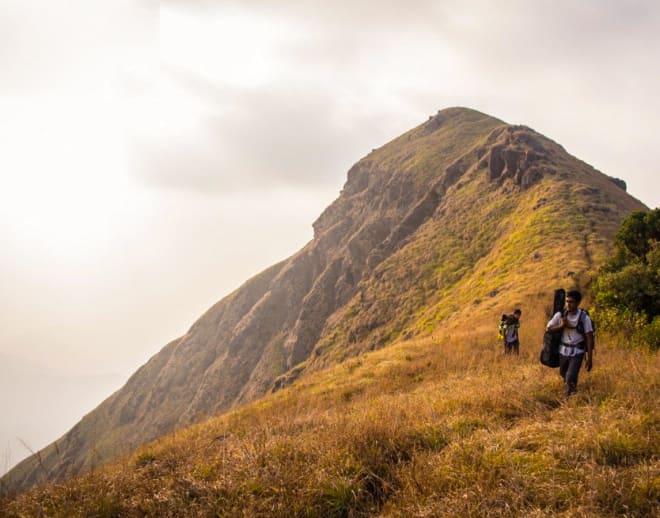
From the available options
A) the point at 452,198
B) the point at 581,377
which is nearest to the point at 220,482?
the point at 581,377

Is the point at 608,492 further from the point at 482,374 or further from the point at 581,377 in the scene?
the point at 482,374

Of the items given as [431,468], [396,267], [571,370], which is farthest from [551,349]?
[396,267]

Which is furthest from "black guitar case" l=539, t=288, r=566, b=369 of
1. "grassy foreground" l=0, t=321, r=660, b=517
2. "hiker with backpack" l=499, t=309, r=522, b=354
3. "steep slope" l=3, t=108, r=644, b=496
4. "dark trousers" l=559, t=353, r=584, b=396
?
"steep slope" l=3, t=108, r=644, b=496

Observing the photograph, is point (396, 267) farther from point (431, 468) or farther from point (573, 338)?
point (431, 468)

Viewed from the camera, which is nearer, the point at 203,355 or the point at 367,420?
the point at 367,420

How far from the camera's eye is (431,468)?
416 cm

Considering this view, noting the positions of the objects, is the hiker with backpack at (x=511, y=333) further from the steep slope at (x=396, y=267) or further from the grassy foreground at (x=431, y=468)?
the steep slope at (x=396, y=267)

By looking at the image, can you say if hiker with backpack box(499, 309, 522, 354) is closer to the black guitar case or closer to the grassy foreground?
the black guitar case

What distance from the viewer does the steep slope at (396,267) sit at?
33.3 metres

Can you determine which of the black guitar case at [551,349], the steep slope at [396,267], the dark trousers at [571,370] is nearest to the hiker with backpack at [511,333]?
the black guitar case at [551,349]

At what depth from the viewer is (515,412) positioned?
5723 millimetres

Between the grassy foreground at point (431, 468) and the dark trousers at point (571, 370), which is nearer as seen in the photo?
the grassy foreground at point (431, 468)

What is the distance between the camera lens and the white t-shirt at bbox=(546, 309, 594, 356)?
652 cm

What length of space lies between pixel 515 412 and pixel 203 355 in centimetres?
8601
